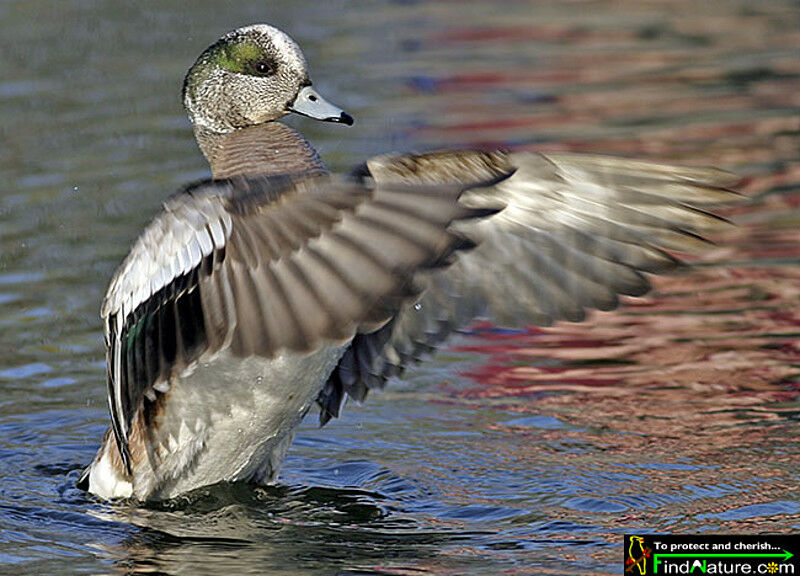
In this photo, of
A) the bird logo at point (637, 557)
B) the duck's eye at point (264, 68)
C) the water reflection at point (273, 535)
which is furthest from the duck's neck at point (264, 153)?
the bird logo at point (637, 557)

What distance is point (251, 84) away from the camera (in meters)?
5.99

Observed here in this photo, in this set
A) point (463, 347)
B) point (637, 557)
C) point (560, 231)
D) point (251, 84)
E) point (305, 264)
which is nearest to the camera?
point (305, 264)

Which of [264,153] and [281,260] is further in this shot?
[264,153]

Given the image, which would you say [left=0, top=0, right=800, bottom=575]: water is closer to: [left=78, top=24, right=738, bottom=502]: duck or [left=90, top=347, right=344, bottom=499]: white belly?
[left=90, top=347, right=344, bottom=499]: white belly

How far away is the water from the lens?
538 cm

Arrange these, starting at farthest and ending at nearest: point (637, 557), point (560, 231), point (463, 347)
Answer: point (463, 347) < point (560, 231) < point (637, 557)

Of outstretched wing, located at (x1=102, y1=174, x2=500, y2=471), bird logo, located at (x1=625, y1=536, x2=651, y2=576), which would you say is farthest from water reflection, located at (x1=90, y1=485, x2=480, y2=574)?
outstretched wing, located at (x1=102, y1=174, x2=500, y2=471)

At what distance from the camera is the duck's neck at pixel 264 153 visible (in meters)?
5.52

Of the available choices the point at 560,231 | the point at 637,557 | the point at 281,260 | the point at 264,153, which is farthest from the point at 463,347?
the point at 281,260

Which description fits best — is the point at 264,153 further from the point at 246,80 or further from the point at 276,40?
the point at 276,40

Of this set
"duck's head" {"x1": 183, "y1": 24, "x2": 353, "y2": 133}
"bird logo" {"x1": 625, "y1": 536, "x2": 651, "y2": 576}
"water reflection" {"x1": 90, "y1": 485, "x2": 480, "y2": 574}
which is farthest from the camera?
"duck's head" {"x1": 183, "y1": 24, "x2": 353, "y2": 133}

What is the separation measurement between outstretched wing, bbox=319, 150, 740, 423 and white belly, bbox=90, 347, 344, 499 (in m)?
0.58

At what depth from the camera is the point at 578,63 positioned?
12.5 m

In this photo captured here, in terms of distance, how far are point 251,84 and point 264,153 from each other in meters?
0.45
